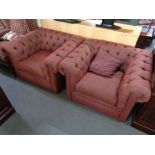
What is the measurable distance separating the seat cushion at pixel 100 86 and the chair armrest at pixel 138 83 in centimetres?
13

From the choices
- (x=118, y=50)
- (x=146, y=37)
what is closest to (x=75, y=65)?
(x=118, y=50)

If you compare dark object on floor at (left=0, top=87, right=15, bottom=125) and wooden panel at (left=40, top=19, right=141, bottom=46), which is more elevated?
wooden panel at (left=40, top=19, right=141, bottom=46)

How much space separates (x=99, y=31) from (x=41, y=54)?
42.3 inches

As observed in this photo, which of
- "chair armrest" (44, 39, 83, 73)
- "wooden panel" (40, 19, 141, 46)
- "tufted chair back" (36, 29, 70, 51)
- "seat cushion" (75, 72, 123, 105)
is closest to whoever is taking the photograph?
"seat cushion" (75, 72, 123, 105)

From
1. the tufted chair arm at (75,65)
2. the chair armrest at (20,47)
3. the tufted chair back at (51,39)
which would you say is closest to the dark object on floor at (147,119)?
the tufted chair arm at (75,65)

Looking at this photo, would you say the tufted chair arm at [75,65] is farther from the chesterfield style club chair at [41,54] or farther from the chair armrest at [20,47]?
the chair armrest at [20,47]

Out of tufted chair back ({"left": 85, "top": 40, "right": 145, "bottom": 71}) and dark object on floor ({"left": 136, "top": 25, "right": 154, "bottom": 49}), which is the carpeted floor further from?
dark object on floor ({"left": 136, "top": 25, "right": 154, "bottom": 49})

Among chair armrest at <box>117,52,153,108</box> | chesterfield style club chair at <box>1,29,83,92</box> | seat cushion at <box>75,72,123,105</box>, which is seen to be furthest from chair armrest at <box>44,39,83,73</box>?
chair armrest at <box>117,52,153,108</box>

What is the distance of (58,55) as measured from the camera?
193cm

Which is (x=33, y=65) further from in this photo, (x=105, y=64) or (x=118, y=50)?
(x=118, y=50)

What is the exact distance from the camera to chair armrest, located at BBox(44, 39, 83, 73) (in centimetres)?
183

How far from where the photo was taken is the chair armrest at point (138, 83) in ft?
4.57
